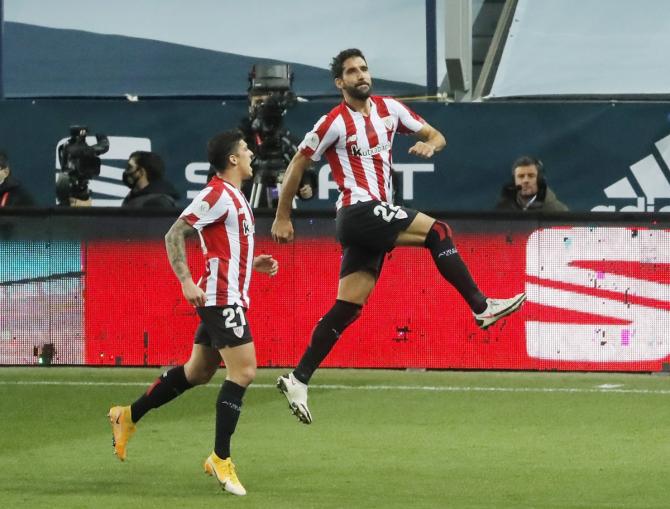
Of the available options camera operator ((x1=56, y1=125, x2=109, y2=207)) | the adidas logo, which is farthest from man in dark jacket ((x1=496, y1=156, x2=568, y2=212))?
camera operator ((x1=56, y1=125, x2=109, y2=207))

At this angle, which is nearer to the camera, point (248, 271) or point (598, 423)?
point (248, 271)

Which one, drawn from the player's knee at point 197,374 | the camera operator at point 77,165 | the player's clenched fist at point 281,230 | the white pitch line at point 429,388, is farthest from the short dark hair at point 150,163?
the player's knee at point 197,374

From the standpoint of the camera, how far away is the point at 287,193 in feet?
31.6

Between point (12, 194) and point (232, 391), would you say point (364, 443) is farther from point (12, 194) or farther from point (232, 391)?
point (12, 194)

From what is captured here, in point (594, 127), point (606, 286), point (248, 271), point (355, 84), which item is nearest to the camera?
point (248, 271)

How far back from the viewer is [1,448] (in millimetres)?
10062

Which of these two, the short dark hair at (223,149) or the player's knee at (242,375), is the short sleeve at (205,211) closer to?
the short dark hair at (223,149)

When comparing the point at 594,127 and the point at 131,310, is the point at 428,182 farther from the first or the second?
the point at 131,310

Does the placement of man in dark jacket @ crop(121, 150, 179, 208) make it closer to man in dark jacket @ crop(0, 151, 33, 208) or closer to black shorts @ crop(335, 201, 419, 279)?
man in dark jacket @ crop(0, 151, 33, 208)

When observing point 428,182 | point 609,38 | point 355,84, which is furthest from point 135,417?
point 609,38

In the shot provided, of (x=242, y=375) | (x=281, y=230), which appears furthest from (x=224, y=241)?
(x=281, y=230)

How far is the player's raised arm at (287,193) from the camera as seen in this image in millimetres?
9508

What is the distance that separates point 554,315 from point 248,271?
5.17 metres

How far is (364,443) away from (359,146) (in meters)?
1.90
